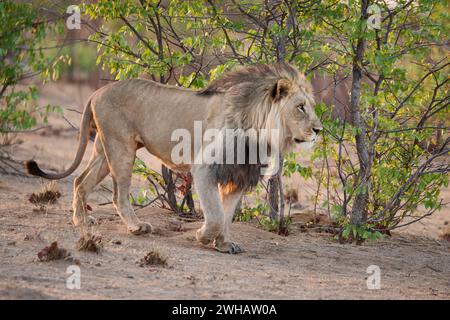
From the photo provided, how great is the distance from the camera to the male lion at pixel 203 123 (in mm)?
5906

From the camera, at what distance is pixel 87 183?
678 centimetres

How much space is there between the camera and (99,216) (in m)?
7.55

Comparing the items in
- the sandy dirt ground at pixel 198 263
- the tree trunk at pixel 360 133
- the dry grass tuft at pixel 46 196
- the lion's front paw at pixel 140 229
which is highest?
the tree trunk at pixel 360 133

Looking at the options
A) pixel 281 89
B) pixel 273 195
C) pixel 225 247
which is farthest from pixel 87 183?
pixel 281 89

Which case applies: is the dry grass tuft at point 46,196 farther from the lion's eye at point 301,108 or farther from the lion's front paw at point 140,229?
the lion's eye at point 301,108

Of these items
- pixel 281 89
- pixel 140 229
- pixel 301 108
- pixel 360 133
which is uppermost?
pixel 281 89

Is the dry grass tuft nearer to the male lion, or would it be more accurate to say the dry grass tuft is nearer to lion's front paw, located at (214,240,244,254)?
the male lion

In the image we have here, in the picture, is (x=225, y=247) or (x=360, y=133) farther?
(x=360, y=133)

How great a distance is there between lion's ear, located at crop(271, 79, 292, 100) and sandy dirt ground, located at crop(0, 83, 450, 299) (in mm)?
1302

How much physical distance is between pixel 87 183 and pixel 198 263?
167cm

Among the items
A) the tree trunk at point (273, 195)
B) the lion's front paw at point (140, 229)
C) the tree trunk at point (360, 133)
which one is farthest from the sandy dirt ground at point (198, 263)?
the tree trunk at point (360, 133)

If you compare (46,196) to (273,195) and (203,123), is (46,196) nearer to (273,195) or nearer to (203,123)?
(273,195)

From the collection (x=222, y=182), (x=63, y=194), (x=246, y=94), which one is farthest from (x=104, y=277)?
(x=63, y=194)

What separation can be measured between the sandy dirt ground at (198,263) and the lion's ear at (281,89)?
1.30 m
